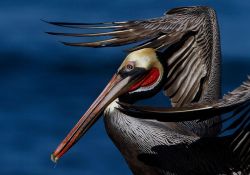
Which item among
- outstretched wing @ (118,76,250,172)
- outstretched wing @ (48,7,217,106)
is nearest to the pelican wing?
outstretched wing @ (48,7,217,106)

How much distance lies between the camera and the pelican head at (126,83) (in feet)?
31.8

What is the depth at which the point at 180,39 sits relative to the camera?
10156 mm

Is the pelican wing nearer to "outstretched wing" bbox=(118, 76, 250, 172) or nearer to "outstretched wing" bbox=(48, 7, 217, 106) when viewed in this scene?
"outstretched wing" bbox=(48, 7, 217, 106)

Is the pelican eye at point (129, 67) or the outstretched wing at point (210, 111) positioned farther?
the pelican eye at point (129, 67)

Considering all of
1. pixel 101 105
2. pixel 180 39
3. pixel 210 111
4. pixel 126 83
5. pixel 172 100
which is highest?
pixel 210 111

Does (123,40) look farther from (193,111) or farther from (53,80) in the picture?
(53,80)

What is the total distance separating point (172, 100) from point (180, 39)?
1.42ft

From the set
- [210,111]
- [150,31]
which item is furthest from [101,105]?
[210,111]

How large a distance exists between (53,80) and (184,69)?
149 inches

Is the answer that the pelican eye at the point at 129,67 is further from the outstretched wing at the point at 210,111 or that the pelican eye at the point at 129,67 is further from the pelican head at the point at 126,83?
the outstretched wing at the point at 210,111

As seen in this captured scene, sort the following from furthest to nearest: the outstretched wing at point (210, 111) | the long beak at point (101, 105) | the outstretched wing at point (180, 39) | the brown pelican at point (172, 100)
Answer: the outstretched wing at point (180, 39) < the long beak at point (101, 105) < the brown pelican at point (172, 100) < the outstretched wing at point (210, 111)

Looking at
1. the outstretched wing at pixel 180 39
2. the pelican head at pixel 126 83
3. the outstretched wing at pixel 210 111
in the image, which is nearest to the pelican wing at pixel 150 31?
the outstretched wing at pixel 180 39

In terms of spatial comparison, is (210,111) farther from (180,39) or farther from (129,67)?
(180,39)

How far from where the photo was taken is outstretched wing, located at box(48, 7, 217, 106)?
1009 centimetres
